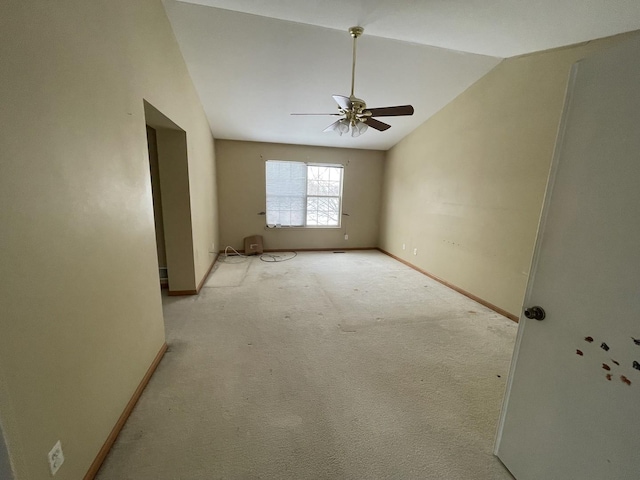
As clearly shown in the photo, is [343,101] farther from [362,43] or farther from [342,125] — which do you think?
[362,43]

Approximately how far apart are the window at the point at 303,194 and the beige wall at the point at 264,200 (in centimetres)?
13

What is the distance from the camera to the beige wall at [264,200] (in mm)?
4883

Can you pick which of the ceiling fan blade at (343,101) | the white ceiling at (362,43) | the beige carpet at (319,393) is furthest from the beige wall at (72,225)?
the ceiling fan blade at (343,101)

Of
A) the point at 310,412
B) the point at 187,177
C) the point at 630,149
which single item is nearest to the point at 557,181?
the point at 630,149

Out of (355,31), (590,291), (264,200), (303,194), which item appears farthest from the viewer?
(303,194)

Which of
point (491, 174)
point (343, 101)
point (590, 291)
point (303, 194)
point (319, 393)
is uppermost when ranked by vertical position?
point (343, 101)

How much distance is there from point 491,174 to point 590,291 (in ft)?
8.19

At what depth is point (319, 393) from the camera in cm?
160

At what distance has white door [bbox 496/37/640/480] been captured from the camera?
754mm

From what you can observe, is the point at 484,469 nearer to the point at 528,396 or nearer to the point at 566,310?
the point at 528,396

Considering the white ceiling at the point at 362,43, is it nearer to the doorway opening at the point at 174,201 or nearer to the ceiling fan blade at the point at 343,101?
the ceiling fan blade at the point at 343,101

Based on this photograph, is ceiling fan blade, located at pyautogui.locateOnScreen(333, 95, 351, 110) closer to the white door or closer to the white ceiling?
the white ceiling

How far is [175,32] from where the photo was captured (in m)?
2.27

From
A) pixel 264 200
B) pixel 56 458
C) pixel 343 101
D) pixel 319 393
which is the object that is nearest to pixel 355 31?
pixel 343 101
